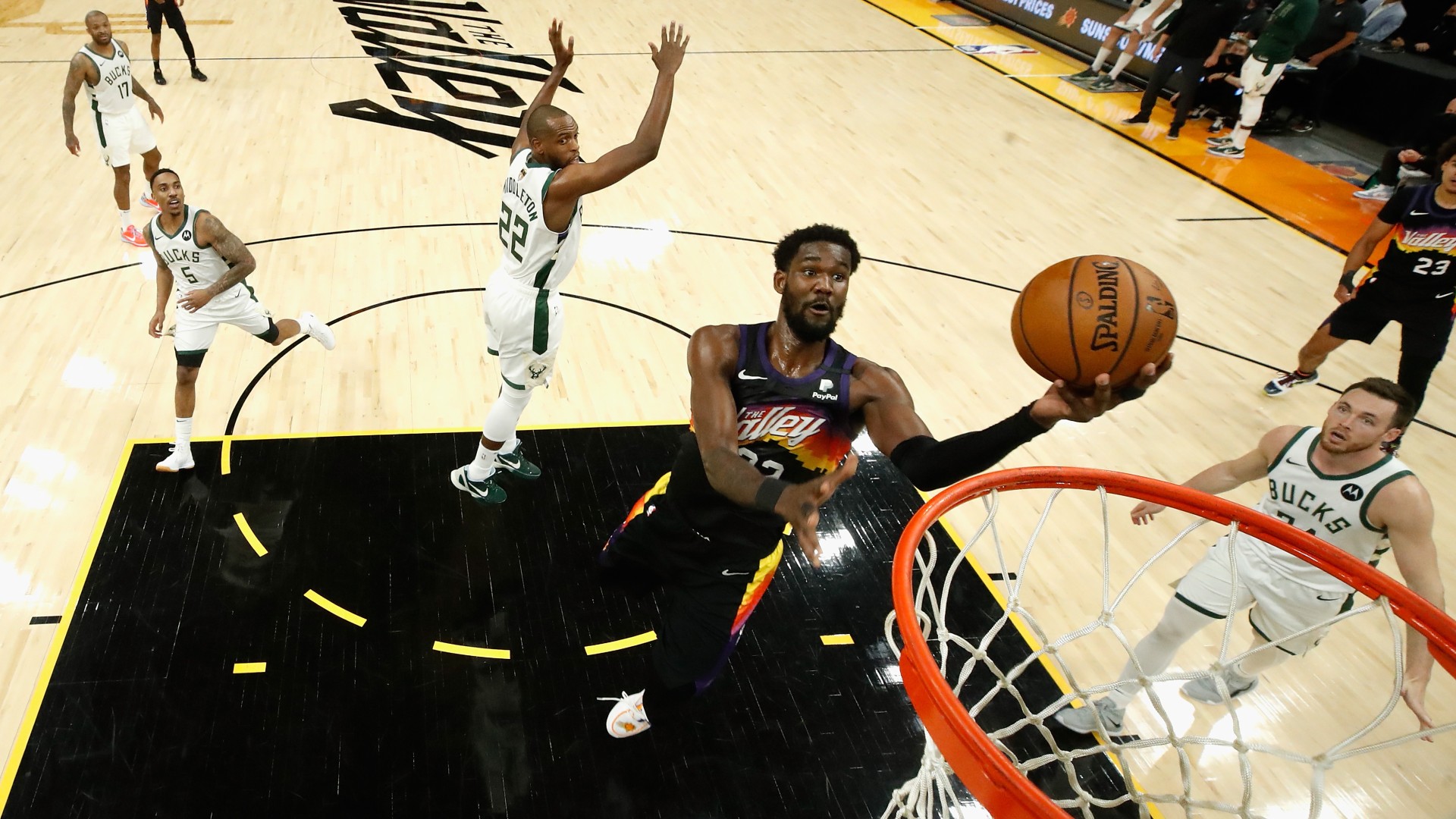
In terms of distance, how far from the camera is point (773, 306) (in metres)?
6.94

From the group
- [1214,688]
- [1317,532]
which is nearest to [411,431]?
[1214,688]

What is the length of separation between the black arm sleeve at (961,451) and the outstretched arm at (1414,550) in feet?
5.64

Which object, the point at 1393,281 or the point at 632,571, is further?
the point at 1393,281

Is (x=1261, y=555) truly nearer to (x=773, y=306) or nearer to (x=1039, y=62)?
(x=773, y=306)

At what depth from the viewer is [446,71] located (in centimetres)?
1163

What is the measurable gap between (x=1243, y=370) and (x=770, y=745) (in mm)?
4921

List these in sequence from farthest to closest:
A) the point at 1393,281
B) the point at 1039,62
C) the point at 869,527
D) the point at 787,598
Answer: the point at 1039,62 → the point at 1393,281 → the point at 869,527 → the point at 787,598

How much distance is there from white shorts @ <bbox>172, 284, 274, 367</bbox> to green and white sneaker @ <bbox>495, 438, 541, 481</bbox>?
157 cm

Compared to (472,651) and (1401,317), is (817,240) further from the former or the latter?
(1401,317)

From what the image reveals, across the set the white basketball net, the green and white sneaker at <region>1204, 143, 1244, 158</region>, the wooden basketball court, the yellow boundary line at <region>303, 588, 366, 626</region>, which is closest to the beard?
the white basketball net

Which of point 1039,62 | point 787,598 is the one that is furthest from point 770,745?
point 1039,62

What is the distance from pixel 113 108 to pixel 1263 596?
8.32 meters

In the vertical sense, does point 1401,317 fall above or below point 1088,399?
below

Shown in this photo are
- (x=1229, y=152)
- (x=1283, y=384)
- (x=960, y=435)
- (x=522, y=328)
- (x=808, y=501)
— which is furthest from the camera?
(x=1229, y=152)
